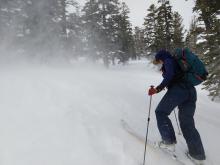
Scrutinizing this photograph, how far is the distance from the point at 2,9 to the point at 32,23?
299cm

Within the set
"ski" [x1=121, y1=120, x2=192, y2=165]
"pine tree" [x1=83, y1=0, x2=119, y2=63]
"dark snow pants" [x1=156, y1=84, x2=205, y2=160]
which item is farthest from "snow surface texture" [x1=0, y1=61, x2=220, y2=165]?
"pine tree" [x1=83, y1=0, x2=119, y2=63]

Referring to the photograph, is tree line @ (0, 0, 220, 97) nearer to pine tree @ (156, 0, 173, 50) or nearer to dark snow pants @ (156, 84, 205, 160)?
pine tree @ (156, 0, 173, 50)

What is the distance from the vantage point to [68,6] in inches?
1240

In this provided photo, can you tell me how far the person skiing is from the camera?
555 cm

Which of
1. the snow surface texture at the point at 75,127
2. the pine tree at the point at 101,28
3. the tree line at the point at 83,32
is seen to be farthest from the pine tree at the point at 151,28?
the snow surface texture at the point at 75,127

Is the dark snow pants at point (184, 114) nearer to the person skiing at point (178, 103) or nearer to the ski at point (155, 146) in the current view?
the person skiing at point (178, 103)

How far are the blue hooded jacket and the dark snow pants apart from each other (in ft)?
0.84

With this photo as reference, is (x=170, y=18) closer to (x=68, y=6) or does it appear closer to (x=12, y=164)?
(x=68, y=6)

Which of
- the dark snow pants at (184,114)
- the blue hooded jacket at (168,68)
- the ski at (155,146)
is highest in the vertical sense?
the blue hooded jacket at (168,68)

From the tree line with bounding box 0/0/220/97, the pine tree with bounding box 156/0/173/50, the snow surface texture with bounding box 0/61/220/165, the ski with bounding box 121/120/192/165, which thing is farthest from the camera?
the pine tree with bounding box 156/0/173/50

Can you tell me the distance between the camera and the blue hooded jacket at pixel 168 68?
18.0ft

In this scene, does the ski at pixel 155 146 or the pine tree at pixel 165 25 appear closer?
the ski at pixel 155 146

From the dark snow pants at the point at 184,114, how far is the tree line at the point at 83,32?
669 cm

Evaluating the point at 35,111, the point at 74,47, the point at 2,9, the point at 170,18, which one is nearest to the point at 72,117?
the point at 35,111
